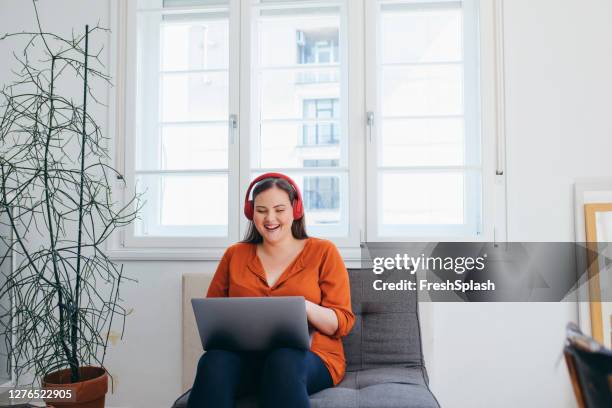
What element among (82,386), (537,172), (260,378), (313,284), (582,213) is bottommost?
(82,386)

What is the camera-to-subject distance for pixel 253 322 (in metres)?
1.70

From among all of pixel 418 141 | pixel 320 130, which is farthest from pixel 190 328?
pixel 418 141

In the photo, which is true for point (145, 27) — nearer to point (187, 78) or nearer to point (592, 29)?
point (187, 78)

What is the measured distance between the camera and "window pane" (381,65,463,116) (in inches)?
102

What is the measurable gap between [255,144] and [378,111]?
2.10ft

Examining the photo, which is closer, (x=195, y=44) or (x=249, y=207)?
(x=249, y=207)

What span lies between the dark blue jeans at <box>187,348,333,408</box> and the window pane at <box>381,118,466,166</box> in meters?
1.17

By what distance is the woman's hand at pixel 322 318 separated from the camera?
1848 millimetres

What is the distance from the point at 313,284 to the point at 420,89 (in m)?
1.21

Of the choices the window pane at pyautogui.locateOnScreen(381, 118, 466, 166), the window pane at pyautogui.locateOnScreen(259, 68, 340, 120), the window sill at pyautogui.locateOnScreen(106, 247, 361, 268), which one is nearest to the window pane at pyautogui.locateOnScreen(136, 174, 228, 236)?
the window sill at pyautogui.locateOnScreen(106, 247, 361, 268)

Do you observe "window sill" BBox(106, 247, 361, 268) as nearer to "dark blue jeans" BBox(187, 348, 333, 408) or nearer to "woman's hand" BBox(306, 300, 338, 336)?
"woman's hand" BBox(306, 300, 338, 336)

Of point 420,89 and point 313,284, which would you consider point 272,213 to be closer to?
point 313,284

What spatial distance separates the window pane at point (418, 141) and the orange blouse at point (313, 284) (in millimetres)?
750

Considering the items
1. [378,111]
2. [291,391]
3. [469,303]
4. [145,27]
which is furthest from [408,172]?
[145,27]
